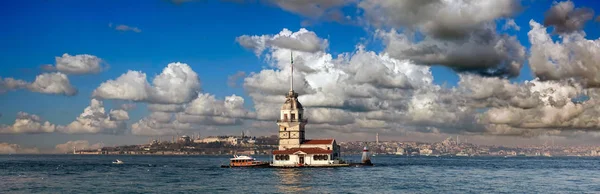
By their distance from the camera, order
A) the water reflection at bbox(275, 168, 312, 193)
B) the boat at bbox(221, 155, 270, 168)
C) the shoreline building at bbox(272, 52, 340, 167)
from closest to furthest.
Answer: the water reflection at bbox(275, 168, 312, 193), the shoreline building at bbox(272, 52, 340, 167), the boat at bbox(221, 155, 270, 168)

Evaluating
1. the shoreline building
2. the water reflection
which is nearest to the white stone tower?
the shoreline building

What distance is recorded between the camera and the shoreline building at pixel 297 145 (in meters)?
132

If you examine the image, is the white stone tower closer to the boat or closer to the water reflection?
the boat

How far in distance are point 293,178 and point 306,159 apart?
32.8 m

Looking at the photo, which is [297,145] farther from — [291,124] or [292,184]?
[292,184]

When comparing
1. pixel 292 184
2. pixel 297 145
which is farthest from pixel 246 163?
pixel 292 184

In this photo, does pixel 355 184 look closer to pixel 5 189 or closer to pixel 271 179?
pixel 271 179

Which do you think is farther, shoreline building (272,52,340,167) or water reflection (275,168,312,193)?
shoreline building (272,52,340,167)

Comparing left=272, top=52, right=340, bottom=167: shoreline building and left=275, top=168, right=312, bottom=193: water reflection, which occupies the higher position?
left=272, top=52, right=340, bottom=167: shoreline building

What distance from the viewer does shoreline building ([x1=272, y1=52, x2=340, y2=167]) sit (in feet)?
433

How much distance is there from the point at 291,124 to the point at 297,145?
469 centimetres

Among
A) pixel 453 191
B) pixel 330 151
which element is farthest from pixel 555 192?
pixel 330 151

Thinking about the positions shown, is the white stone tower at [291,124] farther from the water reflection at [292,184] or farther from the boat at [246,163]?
the water reflection at [292,184]

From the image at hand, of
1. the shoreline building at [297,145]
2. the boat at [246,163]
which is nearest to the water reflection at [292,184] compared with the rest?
the shoreline building at [297,145]
